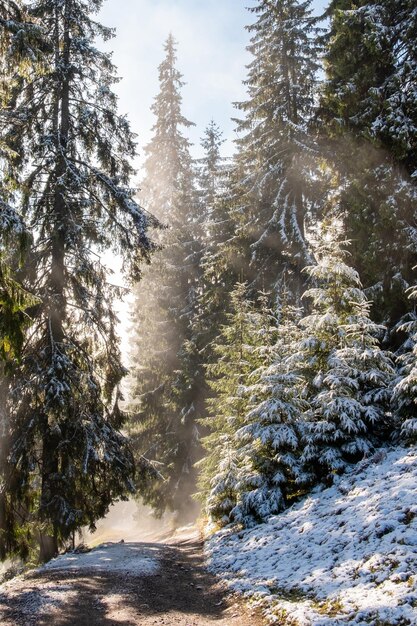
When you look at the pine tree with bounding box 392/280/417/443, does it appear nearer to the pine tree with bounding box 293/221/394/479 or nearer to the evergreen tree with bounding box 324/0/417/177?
the pine tree with bounding box 293/221/394/479

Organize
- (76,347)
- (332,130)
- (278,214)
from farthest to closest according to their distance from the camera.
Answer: (278,214) < (332,130) < (76,347)

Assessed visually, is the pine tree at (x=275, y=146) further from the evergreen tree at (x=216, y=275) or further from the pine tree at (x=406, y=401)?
the pine tree at (x=406, y=401)

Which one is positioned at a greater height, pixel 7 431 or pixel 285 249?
pixel 285 249

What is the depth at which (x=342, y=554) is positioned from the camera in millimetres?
6965

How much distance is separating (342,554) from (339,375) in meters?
4.68

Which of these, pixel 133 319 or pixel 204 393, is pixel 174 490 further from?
pixel 133 319

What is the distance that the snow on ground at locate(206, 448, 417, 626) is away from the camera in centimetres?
542

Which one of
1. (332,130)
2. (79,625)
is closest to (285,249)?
(332,130)

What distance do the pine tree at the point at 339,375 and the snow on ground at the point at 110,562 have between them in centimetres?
456

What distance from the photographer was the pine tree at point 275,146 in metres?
19.9

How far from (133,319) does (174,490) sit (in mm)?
11548

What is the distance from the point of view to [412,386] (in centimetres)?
962

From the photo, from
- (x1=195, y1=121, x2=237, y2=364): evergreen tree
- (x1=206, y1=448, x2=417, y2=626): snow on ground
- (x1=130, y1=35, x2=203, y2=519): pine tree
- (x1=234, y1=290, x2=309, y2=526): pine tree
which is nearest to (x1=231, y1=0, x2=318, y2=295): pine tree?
(x1=195, y1=121, x2=237, y2=364): evergreen tree

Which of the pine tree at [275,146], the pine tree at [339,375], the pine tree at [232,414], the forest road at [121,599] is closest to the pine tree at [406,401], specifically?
the pine tree at [339,375]
